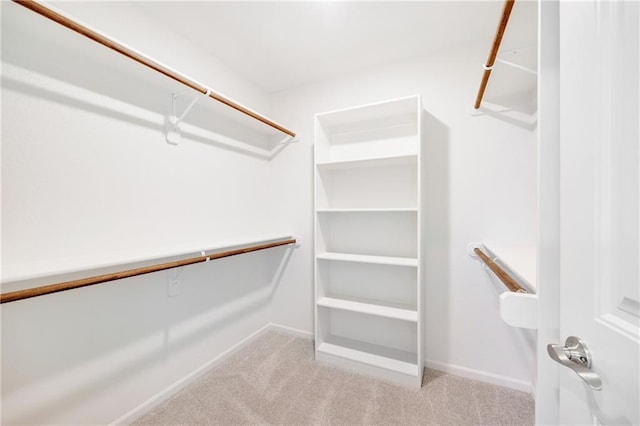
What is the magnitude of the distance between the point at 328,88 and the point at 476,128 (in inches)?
48.4

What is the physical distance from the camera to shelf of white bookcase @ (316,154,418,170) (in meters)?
1.72

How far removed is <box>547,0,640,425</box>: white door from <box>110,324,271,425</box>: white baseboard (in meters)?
1.88

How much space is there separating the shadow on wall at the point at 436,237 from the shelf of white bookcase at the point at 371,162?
0.51 ft

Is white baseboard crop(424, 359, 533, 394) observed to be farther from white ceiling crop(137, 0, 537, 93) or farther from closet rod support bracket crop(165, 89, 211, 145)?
closet rod support bracket crop(165, 89, 211, 145)

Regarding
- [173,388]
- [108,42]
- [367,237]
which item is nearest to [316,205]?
[367,237]

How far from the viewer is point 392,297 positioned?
1.96m

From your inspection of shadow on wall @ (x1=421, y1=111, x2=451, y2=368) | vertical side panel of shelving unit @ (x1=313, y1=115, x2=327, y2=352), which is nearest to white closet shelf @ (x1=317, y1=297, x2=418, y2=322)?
vertical side panel of shelving unit @ (x1=313, y1=115, x2=327, y2=352)

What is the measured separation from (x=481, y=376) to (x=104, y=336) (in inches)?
90.5

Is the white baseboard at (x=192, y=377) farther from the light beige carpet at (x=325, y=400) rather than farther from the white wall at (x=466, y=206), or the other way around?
the white wall at (x=466, y=206)

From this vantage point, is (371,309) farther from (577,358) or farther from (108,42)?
(108,42)

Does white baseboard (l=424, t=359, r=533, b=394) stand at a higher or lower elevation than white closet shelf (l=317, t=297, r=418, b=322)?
lower

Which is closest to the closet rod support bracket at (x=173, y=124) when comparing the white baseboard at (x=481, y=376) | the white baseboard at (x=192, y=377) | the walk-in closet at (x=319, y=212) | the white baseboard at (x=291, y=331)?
the walk-in closet at (x=319, y=212)

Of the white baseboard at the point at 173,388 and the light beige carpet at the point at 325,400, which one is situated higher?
the white baseboard at the point at 173,388

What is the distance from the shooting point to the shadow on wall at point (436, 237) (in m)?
1.81
